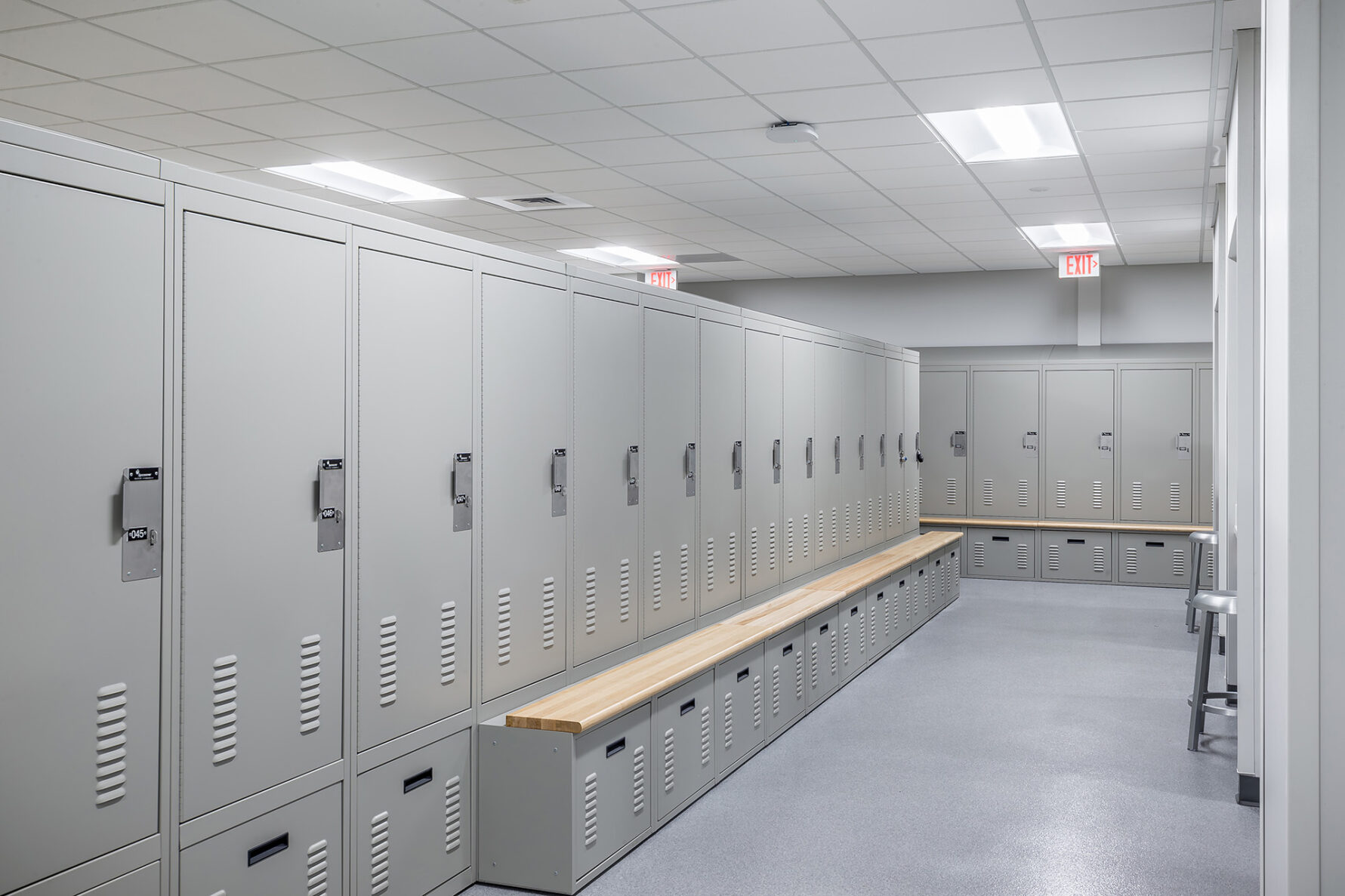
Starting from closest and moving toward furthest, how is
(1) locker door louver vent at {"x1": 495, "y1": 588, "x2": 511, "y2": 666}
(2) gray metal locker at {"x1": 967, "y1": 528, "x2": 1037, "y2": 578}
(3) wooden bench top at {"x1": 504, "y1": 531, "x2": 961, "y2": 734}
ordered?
1. (3) wooden bench top at {"x1": 504, "y1": 531, "x2": 961, "y2": 734}
2. (1) locker door louver vent at {"x1": 495, "y1": 588, "x2": 511, "y2": 666}
3. (2) gray metal locker at {"x1": 967, "y1": 528, "x2": 1037, "y2": 578}

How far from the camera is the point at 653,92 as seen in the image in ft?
16.3

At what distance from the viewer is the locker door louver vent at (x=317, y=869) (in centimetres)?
274

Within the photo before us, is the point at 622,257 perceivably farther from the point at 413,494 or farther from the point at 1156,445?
the point at 413,494

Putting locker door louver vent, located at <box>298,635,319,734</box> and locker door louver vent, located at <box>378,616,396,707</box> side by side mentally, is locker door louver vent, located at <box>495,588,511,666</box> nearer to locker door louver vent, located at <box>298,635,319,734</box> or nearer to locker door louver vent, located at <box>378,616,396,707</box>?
locker door louver vent, located at <box>378,616,396,707</box>

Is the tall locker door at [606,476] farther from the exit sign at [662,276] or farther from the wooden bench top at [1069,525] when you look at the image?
the exit sign at [662,276]

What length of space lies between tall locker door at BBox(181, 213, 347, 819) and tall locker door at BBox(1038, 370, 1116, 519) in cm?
878

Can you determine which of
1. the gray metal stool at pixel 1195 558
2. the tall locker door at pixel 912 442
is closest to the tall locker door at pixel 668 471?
the gray metal stool at pixel 1195 558

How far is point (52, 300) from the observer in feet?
6.80

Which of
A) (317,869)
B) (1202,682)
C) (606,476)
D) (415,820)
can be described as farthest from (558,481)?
(1202,682)

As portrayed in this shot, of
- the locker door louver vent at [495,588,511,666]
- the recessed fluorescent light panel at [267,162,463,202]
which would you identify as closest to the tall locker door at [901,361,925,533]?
the recessed fluorescent light panel at [267,162,463,202]

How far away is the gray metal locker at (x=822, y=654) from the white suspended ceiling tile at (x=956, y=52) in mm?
2569

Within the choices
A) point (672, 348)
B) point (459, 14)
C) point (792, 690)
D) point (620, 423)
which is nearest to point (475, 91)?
point (459, 14)

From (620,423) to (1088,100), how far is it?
2772mm

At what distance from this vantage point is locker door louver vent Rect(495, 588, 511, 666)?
349cm
